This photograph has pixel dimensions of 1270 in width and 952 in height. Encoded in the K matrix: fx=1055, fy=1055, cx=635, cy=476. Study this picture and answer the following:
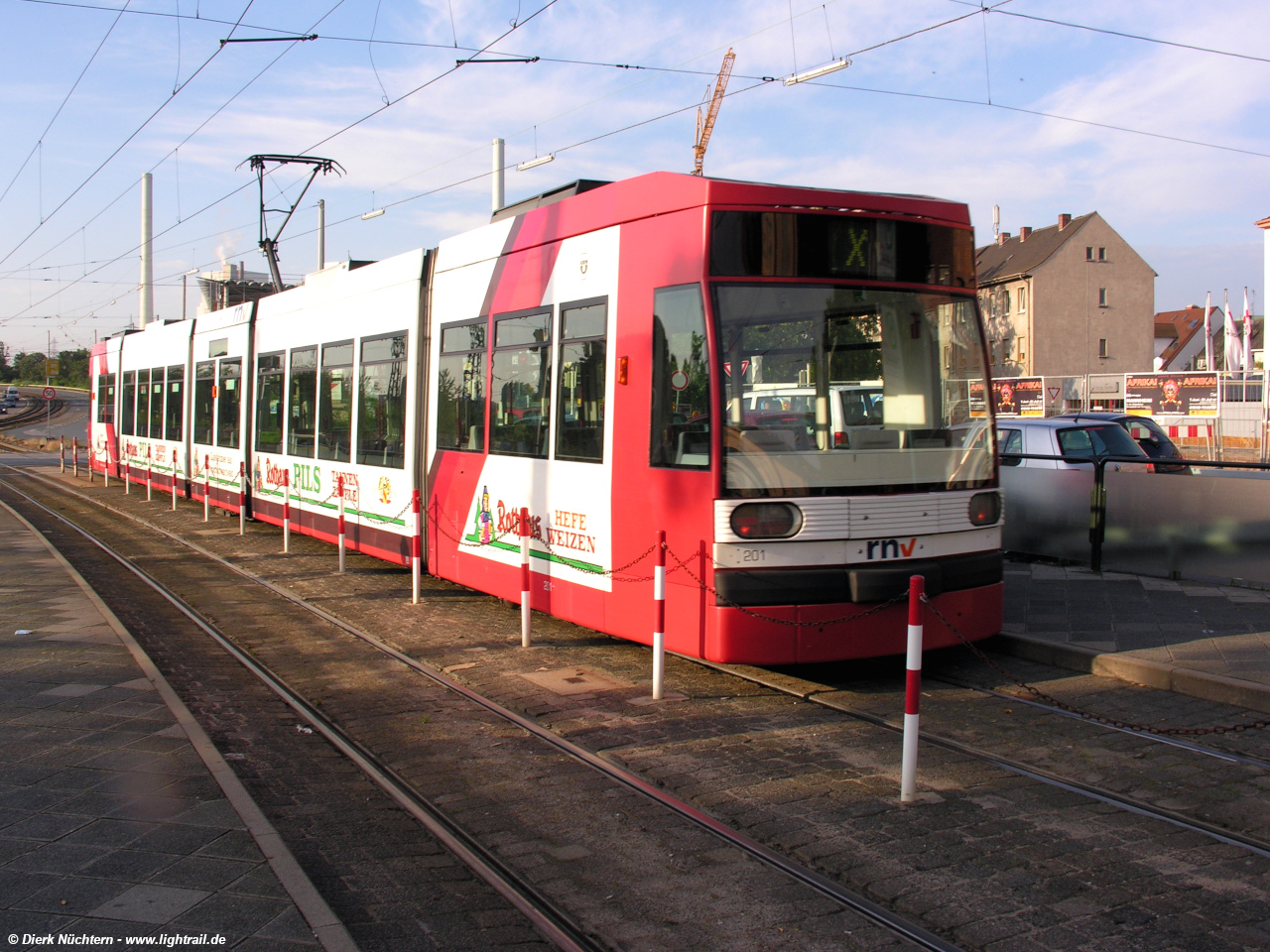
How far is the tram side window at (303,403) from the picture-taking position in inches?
534

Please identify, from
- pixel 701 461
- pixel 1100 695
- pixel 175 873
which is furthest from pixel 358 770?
A: pixel 1100 695

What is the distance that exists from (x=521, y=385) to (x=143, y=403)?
59.3 feet

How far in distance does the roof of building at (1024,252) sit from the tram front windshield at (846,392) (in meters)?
52.6

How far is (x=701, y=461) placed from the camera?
639 centimetres

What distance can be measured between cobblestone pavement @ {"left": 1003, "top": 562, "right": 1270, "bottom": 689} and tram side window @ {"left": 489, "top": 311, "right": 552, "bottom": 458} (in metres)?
3.93

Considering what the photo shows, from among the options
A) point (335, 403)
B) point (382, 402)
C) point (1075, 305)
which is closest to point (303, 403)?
point (335, 403)

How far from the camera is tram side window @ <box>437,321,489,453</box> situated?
9305mm

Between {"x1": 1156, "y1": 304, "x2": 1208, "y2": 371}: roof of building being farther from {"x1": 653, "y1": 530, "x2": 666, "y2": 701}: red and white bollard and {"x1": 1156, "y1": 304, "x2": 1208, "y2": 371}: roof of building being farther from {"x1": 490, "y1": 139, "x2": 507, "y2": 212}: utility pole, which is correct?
{"x1": 653, "y1": 530, "x2": 666, "y2": 701}: red and white bollard

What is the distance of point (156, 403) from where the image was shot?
73.6ft

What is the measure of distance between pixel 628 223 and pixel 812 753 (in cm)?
370

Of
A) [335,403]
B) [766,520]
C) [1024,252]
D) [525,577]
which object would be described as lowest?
[525,577]

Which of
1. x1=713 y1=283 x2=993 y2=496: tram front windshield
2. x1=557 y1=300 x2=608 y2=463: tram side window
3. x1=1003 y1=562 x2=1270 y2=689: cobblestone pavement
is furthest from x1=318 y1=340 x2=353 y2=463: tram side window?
x1=1003 y1=562 x2=1270 y2=689: cobblestone pavement

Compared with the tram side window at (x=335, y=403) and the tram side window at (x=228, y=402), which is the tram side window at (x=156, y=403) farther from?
the tram side window at (x=335, y=403)

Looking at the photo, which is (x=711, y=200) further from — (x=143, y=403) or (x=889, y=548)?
(x=143, y=403)
